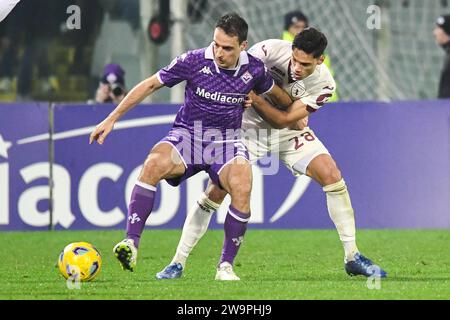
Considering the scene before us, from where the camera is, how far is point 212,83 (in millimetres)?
9203

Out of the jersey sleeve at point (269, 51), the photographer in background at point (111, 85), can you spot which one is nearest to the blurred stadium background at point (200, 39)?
the photographer in background at point (111, 85)

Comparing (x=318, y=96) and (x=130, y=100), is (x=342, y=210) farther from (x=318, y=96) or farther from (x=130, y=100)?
(x=130, y=100)

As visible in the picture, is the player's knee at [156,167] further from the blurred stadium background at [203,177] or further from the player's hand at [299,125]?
the player's hand at [299,125]

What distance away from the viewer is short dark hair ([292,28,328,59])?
9.21 metres

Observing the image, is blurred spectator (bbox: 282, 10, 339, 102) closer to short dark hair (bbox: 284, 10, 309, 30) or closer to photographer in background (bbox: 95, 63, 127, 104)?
short dark hair (bbox: 284, 10, 309, 30)

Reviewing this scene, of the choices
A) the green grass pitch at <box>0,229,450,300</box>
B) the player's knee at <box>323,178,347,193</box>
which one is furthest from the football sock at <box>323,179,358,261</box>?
the green grass pitch at <box>0,229,450,300</box>

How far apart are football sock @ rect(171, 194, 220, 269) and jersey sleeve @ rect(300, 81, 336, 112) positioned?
97 cm

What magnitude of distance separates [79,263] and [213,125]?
1339 mm

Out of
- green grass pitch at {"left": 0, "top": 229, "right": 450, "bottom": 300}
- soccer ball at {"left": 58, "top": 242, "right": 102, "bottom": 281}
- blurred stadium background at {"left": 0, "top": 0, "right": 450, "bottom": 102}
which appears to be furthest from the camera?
blurred stadium background at {"left": 0, "top": 0, "right": 450, "bottom": 102}

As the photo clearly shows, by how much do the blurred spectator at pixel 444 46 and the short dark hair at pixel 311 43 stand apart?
18.5ft

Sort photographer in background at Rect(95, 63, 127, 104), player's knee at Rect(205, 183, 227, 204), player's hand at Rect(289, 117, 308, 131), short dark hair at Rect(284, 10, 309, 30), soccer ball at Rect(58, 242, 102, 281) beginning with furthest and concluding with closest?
short dark hair at Rect(284, 10, 309, 30) → photographer in background at Rect(95, 63, 127, 104) → player's hand at Rect(289, 117, 308, 131) → player's knee at Rect(205, 183, 227, 204) → soccer ball at Rect(58, 242, 102, 281)

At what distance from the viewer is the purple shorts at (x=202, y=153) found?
9.20 m

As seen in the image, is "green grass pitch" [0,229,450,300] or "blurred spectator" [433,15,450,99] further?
"blurred spectator" [433,15,450,99]

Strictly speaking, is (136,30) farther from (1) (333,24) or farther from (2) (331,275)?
(2) (331,275)
